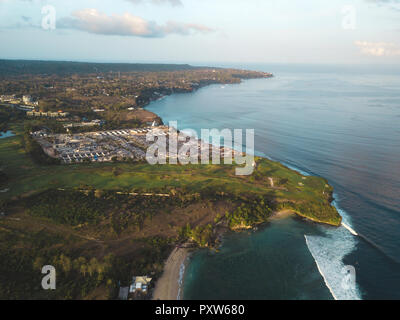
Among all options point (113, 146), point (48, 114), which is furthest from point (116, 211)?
point (48, 114)

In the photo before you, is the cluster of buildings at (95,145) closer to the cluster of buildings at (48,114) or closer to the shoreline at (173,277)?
the cluster of buildings at (48,114)

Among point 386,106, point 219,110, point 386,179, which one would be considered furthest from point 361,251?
point 386,106

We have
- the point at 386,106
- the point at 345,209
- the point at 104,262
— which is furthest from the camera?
the point at 386,106

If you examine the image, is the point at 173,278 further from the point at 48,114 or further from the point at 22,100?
the point at 22,100

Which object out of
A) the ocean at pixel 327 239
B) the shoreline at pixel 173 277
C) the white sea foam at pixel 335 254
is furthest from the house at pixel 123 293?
the white sea foam at pixel 335 254

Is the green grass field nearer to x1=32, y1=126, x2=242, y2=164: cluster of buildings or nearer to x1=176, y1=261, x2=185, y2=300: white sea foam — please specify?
x1=32, y1=126, x2=242, y2=164: cluster of buildings

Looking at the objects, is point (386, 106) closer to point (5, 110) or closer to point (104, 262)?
point (104, 262)
